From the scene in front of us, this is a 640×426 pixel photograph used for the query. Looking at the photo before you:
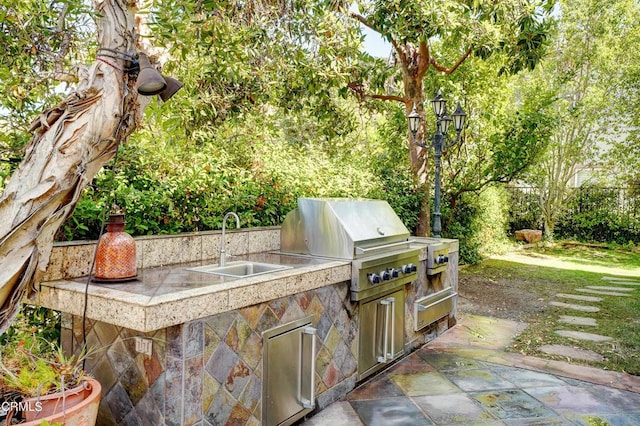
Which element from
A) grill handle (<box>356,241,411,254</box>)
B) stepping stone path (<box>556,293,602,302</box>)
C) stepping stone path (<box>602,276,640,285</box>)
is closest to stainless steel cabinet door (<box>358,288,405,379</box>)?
grill handle (<box>356,241,411,254</box>)

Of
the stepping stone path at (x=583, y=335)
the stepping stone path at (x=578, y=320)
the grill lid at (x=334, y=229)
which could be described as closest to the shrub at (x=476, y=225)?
the stepping stone path at (x=578, y=320)

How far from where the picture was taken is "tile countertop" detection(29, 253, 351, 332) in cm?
204

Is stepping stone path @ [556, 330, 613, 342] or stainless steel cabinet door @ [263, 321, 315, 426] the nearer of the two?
stainless steel cabinet door @ [263, 321, 315, 426]

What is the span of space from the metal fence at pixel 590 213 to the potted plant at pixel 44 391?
12.3m

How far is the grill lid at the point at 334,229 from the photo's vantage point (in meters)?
3.45

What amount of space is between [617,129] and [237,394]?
12.8m

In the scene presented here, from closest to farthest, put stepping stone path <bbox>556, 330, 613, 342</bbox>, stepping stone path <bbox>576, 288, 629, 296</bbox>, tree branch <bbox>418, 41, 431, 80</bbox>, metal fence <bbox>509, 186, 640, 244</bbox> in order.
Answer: stepping stone path <bbox>556, 330, 613, 342</bbox> < stepping stone path <bbox>576, 288, 629, 296</bbox> < tree branch <bbox>418, 41, 431, 80</bbox> < metal fence <bbox>509, 186, 640, 244</bbox>

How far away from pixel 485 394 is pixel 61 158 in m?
3.21

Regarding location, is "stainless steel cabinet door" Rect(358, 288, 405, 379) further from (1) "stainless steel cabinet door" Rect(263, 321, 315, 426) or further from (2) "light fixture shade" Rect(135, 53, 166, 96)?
(2) "light fixture shade" Rect(135, 53, 166, 96)

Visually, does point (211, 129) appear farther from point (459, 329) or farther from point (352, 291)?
point (459, 329)

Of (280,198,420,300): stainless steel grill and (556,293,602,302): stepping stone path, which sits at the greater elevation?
(280,198,420,300): stainless steel grill

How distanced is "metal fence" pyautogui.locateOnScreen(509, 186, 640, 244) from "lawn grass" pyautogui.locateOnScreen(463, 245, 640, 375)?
0.66 metres

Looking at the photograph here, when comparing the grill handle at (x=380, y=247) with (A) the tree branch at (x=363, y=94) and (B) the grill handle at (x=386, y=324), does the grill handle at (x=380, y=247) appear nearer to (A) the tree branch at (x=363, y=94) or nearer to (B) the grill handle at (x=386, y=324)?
(B) the grill handle at (x=386, y=324)
